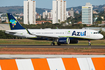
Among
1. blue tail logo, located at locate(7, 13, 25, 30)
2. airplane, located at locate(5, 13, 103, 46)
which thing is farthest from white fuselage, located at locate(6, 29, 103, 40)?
blue tail logo, located at locate(7, 13, 25, 30)

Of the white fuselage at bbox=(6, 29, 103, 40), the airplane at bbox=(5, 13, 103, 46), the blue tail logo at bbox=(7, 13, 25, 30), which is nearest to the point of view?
the airplane at bbox=(5, 13, 103, 46)

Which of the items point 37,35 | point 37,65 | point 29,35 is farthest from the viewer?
point 29,35

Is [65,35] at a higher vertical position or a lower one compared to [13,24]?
lower

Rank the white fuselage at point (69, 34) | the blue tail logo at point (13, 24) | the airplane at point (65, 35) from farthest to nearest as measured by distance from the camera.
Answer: the blue tail logo at point (13, 24) < the white fuselage at point (69, 34) < the airplane at point (65, 35)

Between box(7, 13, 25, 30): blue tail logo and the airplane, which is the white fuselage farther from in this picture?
box(7, 13, 25, 30): blue tail logo

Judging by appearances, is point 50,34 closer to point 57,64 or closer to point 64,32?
point 64,32

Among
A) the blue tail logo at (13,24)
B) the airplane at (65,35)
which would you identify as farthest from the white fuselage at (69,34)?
the blue tail logo at (13,24)

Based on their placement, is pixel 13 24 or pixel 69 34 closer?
pixel 69 34

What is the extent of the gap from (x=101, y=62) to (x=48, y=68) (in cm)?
287

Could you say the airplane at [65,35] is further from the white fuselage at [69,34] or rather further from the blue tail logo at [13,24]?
the blue tail logo at [13,24]

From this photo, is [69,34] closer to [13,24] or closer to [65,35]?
[65,35]

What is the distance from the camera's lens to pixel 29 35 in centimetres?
4131

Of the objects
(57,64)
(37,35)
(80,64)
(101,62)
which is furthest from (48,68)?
(37,35)

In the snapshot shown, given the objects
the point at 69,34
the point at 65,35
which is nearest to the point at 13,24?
the point at 65,35
